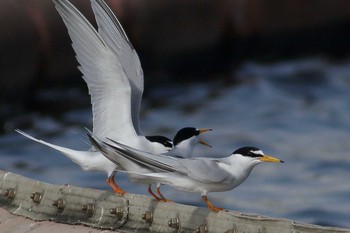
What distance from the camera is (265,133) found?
47.9 ft

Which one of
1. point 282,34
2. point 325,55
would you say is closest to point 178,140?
point 282,34

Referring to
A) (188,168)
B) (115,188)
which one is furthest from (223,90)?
(188,168)

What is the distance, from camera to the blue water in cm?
1192

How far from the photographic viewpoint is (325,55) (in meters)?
17.0

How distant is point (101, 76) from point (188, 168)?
56.7 inches

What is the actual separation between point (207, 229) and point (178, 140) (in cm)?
152

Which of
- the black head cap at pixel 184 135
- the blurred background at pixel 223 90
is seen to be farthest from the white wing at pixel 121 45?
the blurred background at pixel 223 90

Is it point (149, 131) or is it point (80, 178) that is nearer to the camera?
point (80, 178)

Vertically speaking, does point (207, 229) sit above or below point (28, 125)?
below

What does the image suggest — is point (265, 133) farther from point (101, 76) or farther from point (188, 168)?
point (188, 168)

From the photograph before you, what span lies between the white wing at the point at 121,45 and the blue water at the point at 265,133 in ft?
13.2

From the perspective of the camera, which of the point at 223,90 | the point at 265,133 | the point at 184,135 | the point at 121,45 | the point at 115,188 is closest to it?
the point at 115,188

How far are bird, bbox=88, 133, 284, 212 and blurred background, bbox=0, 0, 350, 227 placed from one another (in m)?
5.43

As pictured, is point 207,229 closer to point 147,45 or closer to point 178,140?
point 178,140
